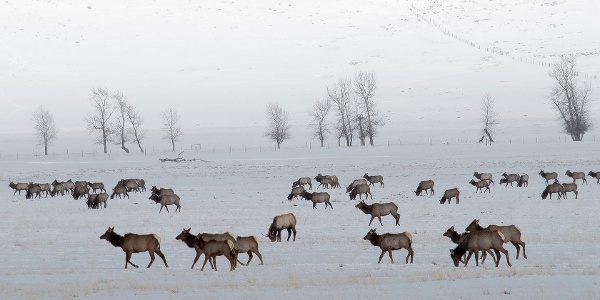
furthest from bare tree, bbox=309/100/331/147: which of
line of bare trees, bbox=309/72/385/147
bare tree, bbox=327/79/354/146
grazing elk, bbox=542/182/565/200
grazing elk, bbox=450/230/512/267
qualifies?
grazing elk, bbox=450/230/512/267

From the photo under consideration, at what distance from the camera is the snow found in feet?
45.9

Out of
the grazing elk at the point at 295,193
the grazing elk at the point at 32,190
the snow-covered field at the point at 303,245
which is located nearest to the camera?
the snow-covered field at the point at 303,245

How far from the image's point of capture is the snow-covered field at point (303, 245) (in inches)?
488

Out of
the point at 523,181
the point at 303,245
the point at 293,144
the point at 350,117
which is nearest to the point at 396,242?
the point at 303,245

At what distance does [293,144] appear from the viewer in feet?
288

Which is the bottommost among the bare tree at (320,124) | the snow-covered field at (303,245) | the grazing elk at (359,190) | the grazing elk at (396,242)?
the snow-covered field at (303,245)

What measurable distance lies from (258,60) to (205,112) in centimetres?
2652

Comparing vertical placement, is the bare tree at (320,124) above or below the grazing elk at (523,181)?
above

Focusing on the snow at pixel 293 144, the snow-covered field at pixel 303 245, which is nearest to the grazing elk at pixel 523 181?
the snow-covered field at pixel 303 245

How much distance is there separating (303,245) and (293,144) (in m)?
69.4

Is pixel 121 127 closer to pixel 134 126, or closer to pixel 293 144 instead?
pixel 134 126

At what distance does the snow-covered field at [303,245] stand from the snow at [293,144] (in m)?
0.08

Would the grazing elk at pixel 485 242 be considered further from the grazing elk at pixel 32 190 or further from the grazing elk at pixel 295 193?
the grazing elk at pixel 32 190

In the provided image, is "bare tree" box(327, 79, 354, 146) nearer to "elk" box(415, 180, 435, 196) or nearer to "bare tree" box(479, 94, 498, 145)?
"bare tree" box(479, 94, 498, 145)
